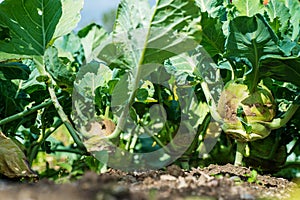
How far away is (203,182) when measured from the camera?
1.14 m

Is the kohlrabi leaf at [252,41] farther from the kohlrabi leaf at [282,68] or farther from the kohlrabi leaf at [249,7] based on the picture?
the kohlrabi leaf at [249,7]

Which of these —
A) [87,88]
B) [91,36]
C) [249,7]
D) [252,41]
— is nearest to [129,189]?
[252,41]

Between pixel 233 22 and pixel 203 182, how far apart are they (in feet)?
1.94

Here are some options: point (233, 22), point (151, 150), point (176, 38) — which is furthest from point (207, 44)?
point (151, 150)

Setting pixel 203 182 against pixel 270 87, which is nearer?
pixel 203 182

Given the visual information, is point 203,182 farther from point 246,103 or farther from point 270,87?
point 270,87

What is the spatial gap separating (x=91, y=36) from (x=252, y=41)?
4.53ft

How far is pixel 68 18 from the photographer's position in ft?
5.75

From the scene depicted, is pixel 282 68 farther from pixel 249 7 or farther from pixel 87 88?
pixel 87 88

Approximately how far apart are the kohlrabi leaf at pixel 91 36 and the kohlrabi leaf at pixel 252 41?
124 centimetres

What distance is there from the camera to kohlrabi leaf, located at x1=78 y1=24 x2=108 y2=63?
270 centimetres

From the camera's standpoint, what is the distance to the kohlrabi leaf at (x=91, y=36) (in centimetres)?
270

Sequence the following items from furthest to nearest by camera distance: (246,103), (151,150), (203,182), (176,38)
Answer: (151,150)
(246,103)
(176,38)
(203,182)

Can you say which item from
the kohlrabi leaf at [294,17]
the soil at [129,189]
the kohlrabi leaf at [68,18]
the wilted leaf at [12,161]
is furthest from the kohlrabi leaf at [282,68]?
the wilted leaf at [12,161]
